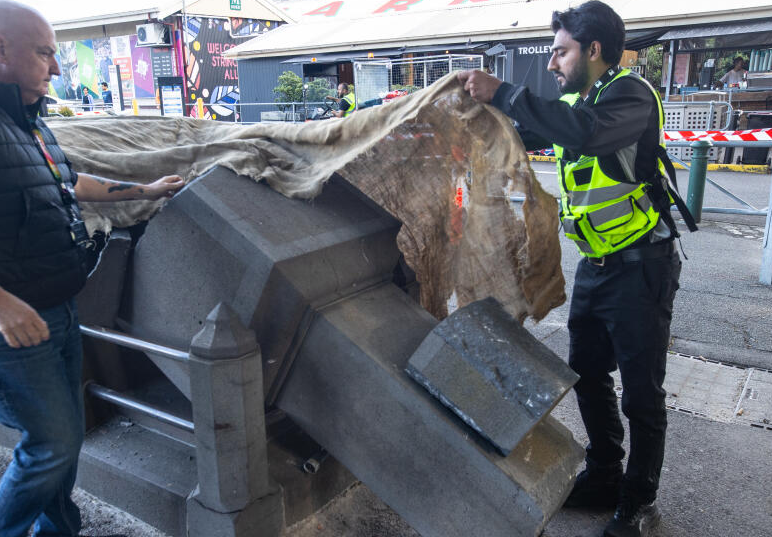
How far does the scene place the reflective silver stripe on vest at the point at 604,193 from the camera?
8.08 ft

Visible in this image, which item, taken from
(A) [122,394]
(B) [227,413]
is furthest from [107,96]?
(B) [227,413]

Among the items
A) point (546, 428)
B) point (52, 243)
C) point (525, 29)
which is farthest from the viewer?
point (525, 29)

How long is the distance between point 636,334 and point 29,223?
2.25 meters

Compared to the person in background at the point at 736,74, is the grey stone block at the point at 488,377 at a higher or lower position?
lower

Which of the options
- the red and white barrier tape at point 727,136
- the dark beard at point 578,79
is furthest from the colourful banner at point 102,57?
the dark beard at point 578,79

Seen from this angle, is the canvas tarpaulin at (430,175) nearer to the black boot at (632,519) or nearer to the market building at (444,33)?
the black boot at (632,519)

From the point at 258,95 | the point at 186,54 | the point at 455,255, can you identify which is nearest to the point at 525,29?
the point at 258,95

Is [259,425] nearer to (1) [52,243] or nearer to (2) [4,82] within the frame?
(1) [52,243]

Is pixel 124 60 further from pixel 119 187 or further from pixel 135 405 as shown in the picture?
pixel 135 405

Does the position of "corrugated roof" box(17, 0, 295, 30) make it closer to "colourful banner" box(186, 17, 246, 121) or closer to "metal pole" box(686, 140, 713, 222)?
"colourful banner" box(186, 17, 246, 121)

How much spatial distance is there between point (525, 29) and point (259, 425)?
16080 mm

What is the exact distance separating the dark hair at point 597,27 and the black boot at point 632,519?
1.83 meters

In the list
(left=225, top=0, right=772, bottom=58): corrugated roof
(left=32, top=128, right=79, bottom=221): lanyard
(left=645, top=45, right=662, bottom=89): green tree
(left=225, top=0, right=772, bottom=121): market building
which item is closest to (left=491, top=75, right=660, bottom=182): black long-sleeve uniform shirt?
(left=32, top=128, right=79, bottom=221): lanyard

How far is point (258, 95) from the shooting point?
72.9 ft
